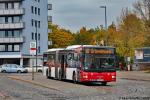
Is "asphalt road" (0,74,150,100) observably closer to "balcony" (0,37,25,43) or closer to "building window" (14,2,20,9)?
"balcony" (0,37,25,43)

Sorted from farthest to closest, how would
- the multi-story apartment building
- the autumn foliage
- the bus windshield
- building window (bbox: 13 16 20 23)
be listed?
building window (bbox: 13 16 20 23)
the multi-story apartment building
the autumn foliage
the bus windshield

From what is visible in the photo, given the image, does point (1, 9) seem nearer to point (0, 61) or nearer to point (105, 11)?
point (0, 61)

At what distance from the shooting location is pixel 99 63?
38312 millimetres

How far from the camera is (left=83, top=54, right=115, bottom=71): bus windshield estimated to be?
126 ft

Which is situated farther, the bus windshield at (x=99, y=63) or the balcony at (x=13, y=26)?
the balcony at (x=13, y=26)

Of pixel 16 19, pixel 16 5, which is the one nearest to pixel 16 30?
pixel 16 19

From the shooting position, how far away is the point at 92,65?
38438mm

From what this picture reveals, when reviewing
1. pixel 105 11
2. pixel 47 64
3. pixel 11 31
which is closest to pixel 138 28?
pixel 105 11

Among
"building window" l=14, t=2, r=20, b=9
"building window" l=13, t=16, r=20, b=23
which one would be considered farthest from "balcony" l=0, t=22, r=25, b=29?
"building window" l=14, t=2, r=20, b=9

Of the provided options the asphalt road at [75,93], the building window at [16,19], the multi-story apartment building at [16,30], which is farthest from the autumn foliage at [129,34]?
the asphalt road at [75,93]

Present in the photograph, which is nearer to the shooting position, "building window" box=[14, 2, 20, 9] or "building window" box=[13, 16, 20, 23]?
"building window" box=[14, 2, 20, 9]

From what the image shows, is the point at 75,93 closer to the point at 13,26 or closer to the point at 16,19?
the point at 13,26

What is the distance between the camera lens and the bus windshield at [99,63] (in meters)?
38.3

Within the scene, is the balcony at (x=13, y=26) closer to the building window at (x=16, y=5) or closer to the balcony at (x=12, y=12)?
the balcony at (x=12, y=12)
